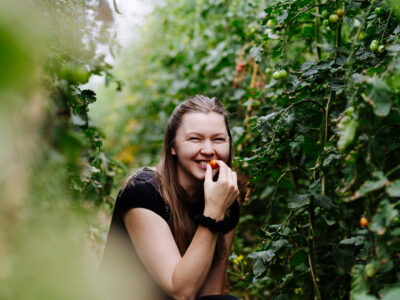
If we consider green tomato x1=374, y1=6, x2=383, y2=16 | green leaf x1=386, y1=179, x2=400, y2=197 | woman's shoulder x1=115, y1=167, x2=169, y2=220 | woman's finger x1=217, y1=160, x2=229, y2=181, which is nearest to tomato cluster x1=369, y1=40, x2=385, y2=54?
green tomato x1=374, y1=6, x2=383, y2=16

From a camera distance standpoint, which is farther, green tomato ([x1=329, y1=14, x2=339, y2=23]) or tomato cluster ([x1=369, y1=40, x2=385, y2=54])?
green tomato ([x1=329, y1=14, x2=339, y2=23])

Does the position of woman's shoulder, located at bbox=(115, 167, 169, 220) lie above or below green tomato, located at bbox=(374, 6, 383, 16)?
below

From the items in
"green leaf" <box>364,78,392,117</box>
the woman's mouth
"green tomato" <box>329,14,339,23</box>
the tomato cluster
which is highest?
"green tomato" <box>329,14,339,23</box>

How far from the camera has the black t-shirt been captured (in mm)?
1580

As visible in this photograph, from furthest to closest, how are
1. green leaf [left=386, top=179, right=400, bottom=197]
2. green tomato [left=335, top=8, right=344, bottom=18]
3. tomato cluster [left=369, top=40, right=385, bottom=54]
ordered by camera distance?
green tomato [left=335, top=8, right=344, bottom=18] → tomato cluster [left=369, top=40, right=385, bottom=54] → green leaf [left=386, top=179, right=400, bottom=197]

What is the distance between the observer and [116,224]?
1.68m

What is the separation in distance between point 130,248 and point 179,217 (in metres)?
0.25

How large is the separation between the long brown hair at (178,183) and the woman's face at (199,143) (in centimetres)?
5

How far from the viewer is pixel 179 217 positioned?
1691 mm

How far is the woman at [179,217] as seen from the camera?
1.40 m

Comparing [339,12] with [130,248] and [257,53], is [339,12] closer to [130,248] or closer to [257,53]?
[257,53]

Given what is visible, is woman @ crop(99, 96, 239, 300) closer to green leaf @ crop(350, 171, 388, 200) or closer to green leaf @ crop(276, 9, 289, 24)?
green leaf @ crop(276, 9, 289, 24)

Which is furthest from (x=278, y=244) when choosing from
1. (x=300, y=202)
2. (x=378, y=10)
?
(x=378, y=10)

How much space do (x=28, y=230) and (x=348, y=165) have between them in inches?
29.9
